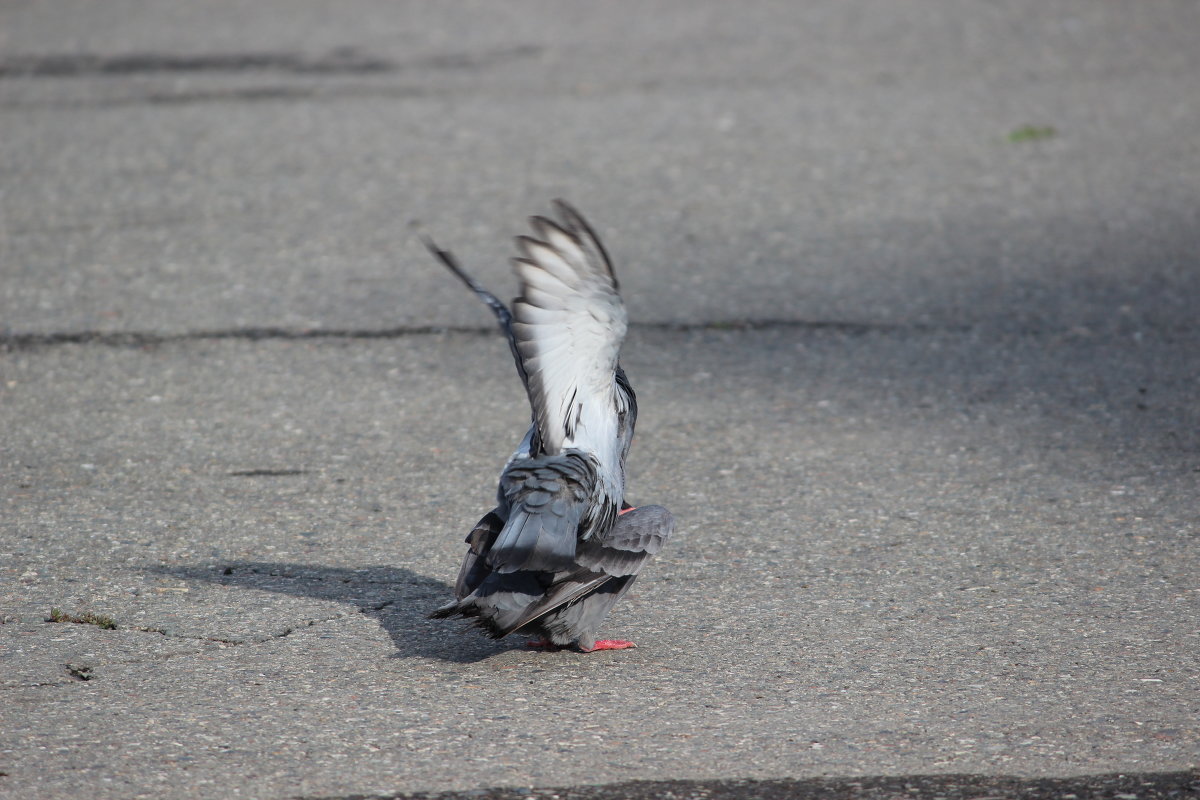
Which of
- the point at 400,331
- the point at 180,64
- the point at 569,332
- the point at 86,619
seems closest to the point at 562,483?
the point at 569,332

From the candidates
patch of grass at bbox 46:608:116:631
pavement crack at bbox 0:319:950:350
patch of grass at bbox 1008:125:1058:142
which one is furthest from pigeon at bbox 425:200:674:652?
patch of grass at bbox 1008:125:1058:142

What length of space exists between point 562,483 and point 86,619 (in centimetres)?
149

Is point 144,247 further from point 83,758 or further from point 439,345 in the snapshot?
point 83,758

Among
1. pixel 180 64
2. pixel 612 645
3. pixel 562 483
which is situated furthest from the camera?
pixel 180 64

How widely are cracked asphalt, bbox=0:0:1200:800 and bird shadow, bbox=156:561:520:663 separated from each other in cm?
2

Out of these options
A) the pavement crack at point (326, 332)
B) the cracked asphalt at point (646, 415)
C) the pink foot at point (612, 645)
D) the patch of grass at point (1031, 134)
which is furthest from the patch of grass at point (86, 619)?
the patch of grass at point (1031, 134)

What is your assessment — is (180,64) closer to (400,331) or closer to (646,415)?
(400,331)

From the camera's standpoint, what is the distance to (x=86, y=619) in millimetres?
3881

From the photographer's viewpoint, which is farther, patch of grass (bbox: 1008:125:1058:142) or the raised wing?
patch of grass (bbox: 1008:125:1058:142)

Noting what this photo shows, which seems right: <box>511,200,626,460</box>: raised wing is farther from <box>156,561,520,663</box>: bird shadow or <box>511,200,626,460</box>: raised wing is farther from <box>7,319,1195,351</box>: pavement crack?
<box>7,319,1195,351</box>: pavement crack

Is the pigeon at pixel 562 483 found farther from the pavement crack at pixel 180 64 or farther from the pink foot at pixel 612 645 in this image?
the pavement crack at pixel 180 64

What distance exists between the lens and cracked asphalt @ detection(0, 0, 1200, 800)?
3.29m

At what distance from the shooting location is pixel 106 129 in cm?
947

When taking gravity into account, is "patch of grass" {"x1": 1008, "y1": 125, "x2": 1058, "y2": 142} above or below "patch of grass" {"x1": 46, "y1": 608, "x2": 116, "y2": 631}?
above
